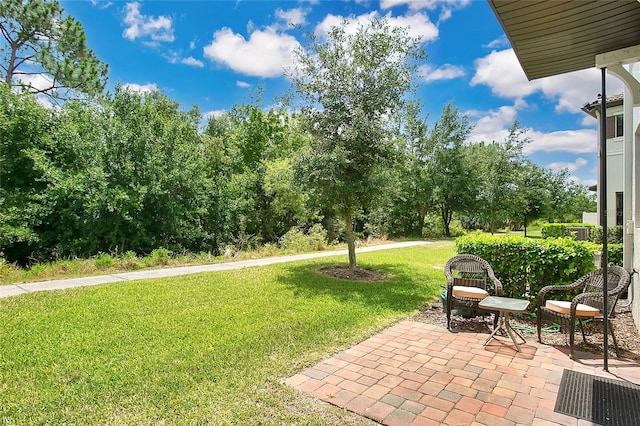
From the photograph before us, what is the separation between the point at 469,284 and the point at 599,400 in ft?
8.62

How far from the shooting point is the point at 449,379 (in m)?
3.28

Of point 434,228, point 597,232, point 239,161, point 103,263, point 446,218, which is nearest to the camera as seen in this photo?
point 103,263

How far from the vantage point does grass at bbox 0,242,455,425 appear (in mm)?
2768

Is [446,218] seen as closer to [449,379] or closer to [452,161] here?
[452,161]

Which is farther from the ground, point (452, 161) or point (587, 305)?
point (452, 161)

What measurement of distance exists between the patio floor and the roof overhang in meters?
3.13

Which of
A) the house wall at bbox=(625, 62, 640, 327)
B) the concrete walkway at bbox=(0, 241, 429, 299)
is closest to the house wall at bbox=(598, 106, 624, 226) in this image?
the house wall at bbox=(625, 62, 640, 327)

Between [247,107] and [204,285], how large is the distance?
17.9 meters

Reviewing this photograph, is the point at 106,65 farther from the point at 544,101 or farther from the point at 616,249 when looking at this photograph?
the point at 544,101

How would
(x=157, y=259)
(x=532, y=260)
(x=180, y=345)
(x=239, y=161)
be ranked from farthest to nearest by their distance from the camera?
(x=239, y=161)
(x=157, y=259)
(x=532, y=260)
(x=180, y=345)

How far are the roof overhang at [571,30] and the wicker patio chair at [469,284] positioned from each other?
9.30 ft

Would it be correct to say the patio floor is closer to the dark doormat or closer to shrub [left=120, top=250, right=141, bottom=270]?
the dark doormat

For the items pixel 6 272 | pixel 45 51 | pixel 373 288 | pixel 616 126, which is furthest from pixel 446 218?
pixel 45 51

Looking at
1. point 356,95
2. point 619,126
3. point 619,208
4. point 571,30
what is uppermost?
point 619,126
